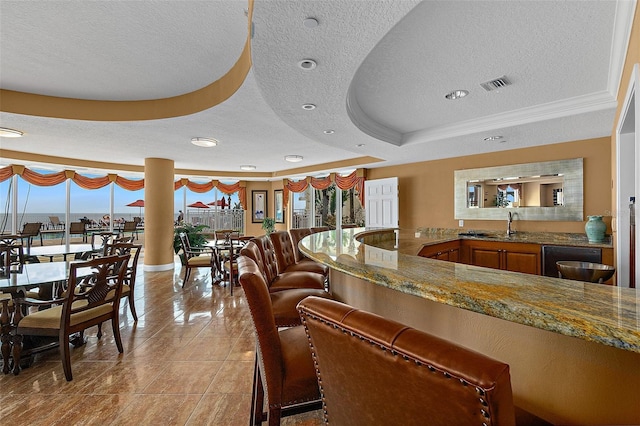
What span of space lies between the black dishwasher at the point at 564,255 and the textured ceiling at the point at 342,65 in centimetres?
151

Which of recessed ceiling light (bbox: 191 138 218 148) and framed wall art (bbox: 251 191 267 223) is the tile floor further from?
framed wall art (bbox: 251 191 267 223)

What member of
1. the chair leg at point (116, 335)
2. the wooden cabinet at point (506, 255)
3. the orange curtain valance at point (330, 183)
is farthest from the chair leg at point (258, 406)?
the orange curtain valance at point (330, 183)

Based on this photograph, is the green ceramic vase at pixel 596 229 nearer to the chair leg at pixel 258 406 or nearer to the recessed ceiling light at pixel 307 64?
the recessed ceiling light at pixel 307 64

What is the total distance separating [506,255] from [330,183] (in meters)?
4.63

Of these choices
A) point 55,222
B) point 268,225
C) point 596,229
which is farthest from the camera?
point 268,225

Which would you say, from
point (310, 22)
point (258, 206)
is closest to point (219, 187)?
point (258, 206)

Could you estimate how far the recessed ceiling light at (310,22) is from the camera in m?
1.59

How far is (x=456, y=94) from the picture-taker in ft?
Answer: 10.0

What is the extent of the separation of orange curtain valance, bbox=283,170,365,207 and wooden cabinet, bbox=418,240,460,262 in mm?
2868

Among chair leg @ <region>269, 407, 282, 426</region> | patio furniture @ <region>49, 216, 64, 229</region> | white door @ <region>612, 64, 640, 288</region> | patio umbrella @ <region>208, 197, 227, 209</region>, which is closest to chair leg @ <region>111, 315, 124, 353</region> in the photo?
chair leg @ <region>269, 407, 282, 426</region>

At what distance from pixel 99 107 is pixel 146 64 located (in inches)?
57.1

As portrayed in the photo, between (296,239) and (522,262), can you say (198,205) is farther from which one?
(522,262)

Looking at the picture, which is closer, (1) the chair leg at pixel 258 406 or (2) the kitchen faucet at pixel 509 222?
(1) the chair leg at pixel 258 406

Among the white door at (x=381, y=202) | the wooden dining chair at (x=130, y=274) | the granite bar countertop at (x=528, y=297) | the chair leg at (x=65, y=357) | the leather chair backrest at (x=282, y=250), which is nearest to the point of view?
the granite bar countertop at (x=528, y=297)
